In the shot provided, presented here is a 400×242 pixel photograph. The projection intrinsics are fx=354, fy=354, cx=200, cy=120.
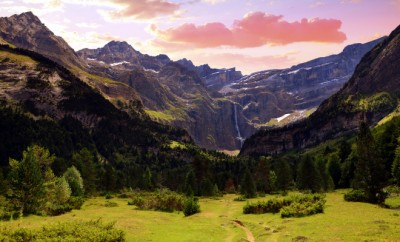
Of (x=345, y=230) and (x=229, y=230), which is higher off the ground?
(x=345, y=230)

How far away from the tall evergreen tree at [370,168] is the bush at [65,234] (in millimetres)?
43671

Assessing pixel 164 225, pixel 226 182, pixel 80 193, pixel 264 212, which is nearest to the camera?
pixel 164 225

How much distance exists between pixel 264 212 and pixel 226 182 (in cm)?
10425

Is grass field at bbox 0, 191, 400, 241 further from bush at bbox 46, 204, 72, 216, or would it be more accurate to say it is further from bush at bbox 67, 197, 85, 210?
bush at bbox 67, 197, 85, 210

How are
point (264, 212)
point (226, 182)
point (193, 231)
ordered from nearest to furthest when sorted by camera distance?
point (193, 231) → point (264, 212) → point (226, 182)

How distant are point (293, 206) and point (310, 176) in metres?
58.0

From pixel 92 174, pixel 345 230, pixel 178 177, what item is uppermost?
pixel 345 230

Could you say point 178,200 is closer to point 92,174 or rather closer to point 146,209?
point 146,209

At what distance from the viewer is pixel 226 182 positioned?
554 feet

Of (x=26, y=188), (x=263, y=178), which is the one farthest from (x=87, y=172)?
(x=263, y=178)

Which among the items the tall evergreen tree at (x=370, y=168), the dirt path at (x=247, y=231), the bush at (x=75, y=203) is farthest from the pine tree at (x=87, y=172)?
the tall evergreen tree at (x=370, y=168)

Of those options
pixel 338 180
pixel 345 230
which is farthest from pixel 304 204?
pixel 338 180

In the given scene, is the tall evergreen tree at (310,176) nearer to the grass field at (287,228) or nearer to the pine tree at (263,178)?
the pine tree at (263,178)

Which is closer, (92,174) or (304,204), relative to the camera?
(304,204)
